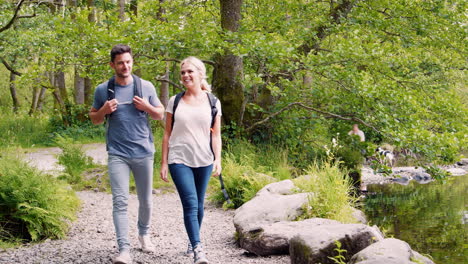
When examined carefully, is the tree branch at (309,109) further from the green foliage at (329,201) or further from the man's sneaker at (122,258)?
the man's sneaker at (122,258)

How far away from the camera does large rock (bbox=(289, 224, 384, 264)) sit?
470 cm

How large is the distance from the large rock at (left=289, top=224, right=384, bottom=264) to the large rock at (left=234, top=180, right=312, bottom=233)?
1.03 m

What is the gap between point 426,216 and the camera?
10.7 meters

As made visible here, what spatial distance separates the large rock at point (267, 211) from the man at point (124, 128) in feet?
5.95

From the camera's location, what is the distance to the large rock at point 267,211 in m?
6.31

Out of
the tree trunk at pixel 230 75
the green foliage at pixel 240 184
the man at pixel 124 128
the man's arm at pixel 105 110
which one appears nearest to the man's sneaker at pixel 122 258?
the man at pixel 124 128

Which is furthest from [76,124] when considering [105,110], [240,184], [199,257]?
[199,257]

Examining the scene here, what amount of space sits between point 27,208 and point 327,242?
352 centimetres

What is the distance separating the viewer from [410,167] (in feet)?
72.8

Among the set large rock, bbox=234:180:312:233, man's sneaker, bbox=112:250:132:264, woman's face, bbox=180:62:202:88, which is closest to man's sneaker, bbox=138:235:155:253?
man's sneaker, bbox=112:250:132:264

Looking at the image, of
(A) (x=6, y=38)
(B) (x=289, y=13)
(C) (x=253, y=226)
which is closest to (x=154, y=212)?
(C) (x=253, y=226)

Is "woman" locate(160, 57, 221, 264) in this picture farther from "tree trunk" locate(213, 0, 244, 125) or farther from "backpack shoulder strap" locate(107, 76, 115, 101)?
"tree trunk" locate(213, 0, 244, 125)

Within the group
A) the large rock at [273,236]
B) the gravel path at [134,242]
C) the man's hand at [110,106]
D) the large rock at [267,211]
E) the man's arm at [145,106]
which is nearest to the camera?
the man's hand at [110,106]

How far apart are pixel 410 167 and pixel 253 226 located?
17.8 metres
